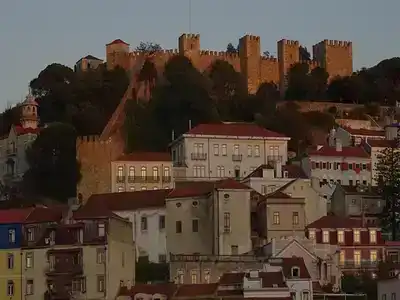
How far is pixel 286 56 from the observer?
10888cm

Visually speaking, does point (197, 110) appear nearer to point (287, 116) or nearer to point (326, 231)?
point (287, 116)

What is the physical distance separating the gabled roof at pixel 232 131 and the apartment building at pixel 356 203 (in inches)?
262

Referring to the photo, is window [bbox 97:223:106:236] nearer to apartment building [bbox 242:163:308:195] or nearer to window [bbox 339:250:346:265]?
window [bbox 339:250:346:265]

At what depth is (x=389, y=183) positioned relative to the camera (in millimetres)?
74938

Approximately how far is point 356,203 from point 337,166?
5.70 meters

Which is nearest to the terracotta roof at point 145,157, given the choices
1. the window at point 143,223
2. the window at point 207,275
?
the window at point 143,223

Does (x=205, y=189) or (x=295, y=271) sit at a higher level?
(x=205, y=189)

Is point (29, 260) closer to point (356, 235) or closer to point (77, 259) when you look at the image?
point (77, 259)

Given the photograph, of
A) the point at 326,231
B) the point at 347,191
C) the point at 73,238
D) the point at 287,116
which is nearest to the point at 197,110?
the point at 287,116

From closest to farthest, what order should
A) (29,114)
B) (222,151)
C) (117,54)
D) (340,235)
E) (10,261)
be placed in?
(10,261)
(340,235)
(222,151)
(29,114)
(117,54)

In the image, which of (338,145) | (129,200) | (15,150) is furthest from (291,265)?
(15,150)

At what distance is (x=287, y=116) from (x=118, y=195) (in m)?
24.0

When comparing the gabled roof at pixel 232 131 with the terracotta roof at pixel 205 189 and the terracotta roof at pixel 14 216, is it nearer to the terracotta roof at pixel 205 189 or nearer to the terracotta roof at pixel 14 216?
the terracotta roof at pixel 205 189

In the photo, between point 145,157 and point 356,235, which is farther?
point 145,157
